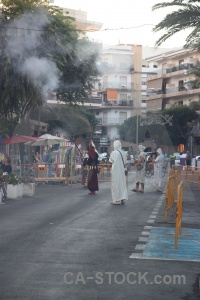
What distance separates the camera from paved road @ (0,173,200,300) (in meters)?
8.28

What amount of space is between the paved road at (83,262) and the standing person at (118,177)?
4.10 meters

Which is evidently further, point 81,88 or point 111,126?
point 111,126

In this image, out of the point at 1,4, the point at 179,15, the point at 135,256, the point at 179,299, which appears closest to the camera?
the point at 179,299

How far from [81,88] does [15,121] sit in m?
4.80

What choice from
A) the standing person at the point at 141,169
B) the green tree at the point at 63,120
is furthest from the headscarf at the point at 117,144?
the green tree at the point at 63,120

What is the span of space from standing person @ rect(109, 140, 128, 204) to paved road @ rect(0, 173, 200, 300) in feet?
13.5

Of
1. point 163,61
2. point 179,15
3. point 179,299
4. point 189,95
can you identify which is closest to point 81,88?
point 179,15

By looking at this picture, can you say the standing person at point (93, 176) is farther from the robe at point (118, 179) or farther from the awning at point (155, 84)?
the awning at point (155, 84)

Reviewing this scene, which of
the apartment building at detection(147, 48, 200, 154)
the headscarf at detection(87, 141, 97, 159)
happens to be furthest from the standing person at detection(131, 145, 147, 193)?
the apartment building at detection(147, 48, 200, 154)

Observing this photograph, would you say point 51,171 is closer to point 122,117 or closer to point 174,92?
point 174,92

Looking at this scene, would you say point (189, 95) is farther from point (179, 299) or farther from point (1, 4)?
point (179, 299)

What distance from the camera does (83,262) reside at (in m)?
10.2

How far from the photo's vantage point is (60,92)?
4659 cm

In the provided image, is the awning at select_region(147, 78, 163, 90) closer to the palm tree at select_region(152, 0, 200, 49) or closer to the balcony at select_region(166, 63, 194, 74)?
the balcony at select_region(166, 63, 194, 74)
